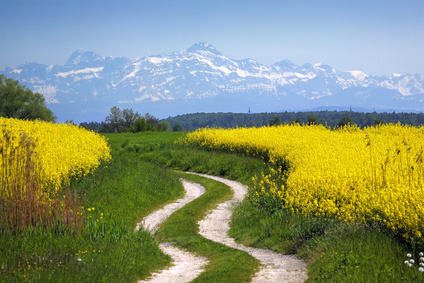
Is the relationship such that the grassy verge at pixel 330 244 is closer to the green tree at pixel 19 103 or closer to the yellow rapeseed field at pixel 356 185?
the yellow rapeseed field at pixel 356 185

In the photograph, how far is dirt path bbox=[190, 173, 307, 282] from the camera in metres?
11.3

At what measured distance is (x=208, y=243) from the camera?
52.6ft

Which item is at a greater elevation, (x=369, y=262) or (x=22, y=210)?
(x=22, y=210)

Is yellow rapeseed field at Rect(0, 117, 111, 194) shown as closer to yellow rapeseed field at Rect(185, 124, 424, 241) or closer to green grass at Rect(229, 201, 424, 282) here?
green grass at Rect(229, 201, 424, 282)

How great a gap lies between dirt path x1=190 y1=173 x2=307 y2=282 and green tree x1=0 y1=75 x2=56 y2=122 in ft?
183

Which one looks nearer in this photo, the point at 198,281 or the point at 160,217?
the point at 198,281

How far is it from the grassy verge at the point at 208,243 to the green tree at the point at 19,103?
173 ft

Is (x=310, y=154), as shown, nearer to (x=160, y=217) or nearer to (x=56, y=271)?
(x=160, y=217)

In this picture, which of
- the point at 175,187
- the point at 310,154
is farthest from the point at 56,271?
the point at 310,154

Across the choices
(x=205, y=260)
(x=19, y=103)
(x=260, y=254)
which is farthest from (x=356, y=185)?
(x=19, y=103)

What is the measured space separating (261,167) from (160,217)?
11.9 m

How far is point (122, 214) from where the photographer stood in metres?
19.6

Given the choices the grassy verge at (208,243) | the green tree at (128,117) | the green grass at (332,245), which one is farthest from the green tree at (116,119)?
the green grass at (332,245)

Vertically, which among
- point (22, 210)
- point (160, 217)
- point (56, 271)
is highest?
point (22, 210)
